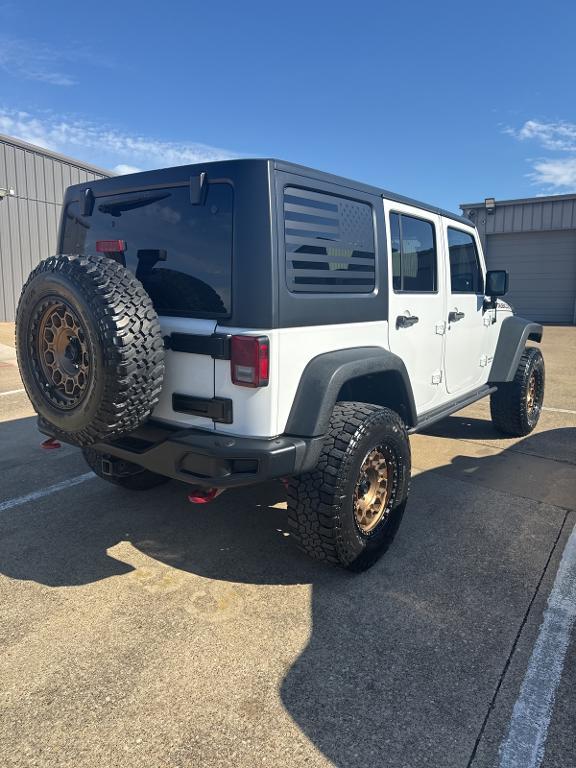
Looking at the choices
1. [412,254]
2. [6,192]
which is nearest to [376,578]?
[412,254]

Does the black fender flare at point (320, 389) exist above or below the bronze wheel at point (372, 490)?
above

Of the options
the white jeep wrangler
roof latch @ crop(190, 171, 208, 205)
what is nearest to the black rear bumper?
the white jeep wrangler

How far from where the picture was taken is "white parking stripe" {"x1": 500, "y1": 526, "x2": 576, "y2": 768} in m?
1.88

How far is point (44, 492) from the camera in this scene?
4.13 metres

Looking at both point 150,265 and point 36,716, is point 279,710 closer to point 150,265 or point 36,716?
point 36,716

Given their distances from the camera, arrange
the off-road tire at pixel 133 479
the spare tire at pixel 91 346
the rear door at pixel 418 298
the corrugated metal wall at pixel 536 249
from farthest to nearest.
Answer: the corrugated metal wall at pixel 536 249, the off-road tire at pixel 133 479, the rear door at pixel 418 298, the spare tire at pixel 91 346

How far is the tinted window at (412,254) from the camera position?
3533mm

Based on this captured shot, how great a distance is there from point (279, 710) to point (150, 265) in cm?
213

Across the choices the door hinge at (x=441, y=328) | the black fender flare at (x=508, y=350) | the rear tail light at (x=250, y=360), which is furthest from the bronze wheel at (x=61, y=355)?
the black fender flare at (x=508, y=350)

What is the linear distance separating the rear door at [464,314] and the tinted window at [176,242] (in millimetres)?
2234

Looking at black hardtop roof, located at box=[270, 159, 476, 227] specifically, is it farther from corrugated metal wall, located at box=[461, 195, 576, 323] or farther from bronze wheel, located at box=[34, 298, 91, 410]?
corrugated metal wall, located at box=[461, 195, 576, 323]

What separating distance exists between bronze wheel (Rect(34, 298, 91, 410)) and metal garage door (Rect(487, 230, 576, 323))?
17967 millimetres

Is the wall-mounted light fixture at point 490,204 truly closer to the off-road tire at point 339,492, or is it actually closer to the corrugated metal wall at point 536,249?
the corrugated metal wall at point 536,249

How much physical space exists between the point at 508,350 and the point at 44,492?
14.1 ft
